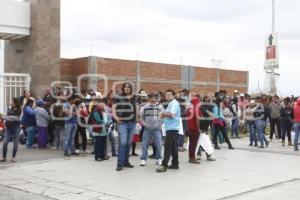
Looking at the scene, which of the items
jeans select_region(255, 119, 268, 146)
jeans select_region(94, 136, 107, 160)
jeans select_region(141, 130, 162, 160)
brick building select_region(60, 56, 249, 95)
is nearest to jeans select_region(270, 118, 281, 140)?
jeans select_region(255, 119, 268, 146)

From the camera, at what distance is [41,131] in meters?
14.6

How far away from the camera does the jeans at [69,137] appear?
42.4 ft

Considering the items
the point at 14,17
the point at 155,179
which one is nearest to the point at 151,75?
the point at 14,17

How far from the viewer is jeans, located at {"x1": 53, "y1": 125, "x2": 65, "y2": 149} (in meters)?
14.0

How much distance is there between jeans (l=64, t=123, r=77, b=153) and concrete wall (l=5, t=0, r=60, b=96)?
226 inches

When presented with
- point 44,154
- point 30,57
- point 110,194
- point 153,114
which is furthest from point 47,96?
point 110,194

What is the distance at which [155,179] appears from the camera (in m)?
9.80

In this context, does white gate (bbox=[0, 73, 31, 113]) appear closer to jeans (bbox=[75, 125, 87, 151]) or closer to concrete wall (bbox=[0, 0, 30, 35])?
concrete wall (bbox=[0, 0, 30, 35])

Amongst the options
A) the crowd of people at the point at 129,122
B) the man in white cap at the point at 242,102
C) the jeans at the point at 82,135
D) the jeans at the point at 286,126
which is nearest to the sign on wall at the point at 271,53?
the man in white cap at the point at 242,102

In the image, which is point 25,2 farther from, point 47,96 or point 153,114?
point 153,114

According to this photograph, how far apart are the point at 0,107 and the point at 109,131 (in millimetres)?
7103

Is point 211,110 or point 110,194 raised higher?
point 211,110

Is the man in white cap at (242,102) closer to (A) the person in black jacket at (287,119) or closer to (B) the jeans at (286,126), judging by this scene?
(A) the person in black jacket at (287,119)

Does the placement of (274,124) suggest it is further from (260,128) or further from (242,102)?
(260,128)
